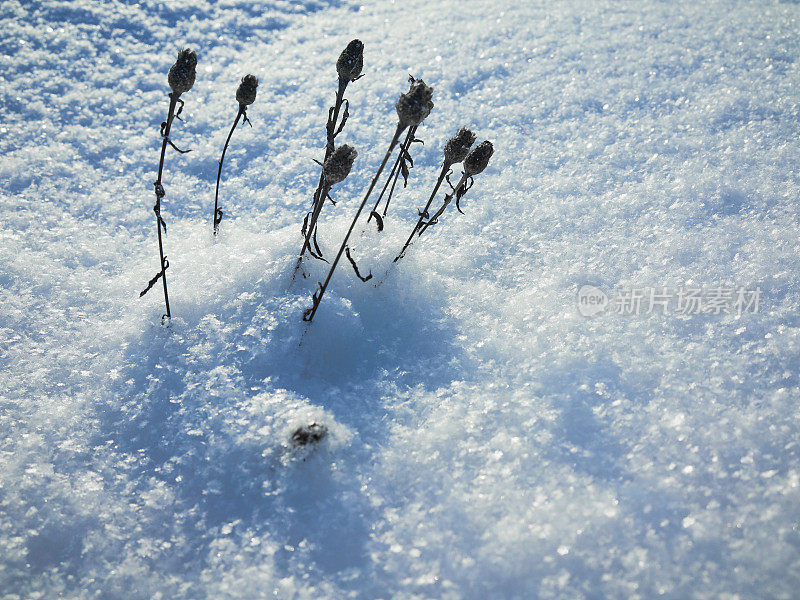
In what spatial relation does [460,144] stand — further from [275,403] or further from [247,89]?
[275,403]

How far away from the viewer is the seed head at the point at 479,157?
5.21 ft

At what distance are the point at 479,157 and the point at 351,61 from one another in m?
0.47

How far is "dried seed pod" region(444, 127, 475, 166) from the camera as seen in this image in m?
1.63

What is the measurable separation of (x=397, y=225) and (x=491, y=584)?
1.24m

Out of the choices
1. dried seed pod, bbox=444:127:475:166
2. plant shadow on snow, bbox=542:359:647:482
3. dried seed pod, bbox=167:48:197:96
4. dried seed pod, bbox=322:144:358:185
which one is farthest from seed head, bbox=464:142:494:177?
dried seed pod, bbox=167:48:197:96

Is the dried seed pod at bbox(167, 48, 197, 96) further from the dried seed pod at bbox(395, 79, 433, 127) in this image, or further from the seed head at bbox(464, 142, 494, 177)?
the seed head at bbox(464, 142, 494, 177)

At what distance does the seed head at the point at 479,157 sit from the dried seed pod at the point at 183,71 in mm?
782

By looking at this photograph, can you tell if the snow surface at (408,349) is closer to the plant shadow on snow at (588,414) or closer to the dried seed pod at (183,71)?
the plant shadow on snow at (588,414)

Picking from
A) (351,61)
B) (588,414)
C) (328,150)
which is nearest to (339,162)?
(328,150)

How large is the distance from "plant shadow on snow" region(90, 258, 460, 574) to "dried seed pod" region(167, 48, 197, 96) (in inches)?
24.8

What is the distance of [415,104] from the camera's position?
136 cm

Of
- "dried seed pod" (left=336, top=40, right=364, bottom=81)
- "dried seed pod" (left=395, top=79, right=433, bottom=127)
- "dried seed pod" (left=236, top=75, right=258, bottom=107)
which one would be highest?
"dried seed pod" (left=236, top=75, right=258, bottom=107)

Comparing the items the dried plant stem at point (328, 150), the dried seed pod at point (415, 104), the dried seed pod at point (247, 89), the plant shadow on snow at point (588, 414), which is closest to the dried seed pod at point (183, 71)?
the dried seed pod at point (247, 89)

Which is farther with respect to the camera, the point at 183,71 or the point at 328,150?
the point at 328,150
